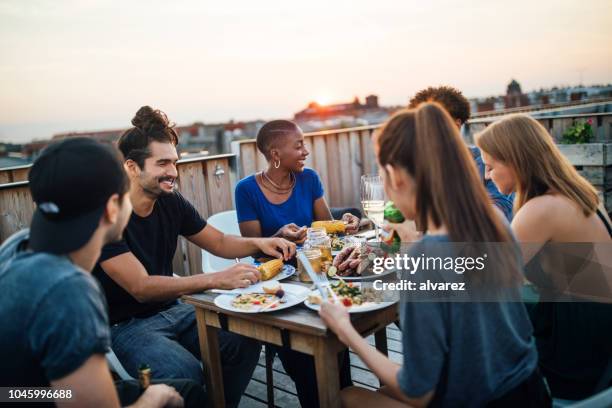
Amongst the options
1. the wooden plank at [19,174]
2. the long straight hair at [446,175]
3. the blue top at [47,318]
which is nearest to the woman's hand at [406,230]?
the long straight hair at [446,175]

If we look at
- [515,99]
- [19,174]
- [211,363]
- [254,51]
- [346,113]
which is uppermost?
[254,51]

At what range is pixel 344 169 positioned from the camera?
6156mm

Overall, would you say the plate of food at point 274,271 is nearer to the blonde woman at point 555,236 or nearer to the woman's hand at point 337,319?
the woman's hand at point 337,319

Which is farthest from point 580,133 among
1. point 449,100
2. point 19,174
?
point 19,174

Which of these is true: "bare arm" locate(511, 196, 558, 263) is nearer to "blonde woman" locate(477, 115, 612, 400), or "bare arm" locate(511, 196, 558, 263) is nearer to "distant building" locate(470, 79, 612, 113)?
"blonde woman" locate(477, 115, 612, 400)

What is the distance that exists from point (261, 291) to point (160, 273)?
0.91 meters

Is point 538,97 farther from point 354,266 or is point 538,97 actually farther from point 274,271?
point 274,271

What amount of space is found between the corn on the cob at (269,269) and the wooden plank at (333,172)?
12.3ft

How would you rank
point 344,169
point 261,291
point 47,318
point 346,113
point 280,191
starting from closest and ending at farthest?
point 47,318
point 261,291
point 280,191
point 344,169
point 346,113

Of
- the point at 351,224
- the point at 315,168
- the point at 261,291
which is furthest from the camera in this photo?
the point at 315,168

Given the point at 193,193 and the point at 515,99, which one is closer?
the point at 193,193

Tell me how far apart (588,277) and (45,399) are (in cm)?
209

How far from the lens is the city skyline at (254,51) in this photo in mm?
5672

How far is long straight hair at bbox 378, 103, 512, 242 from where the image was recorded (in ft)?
4.40
